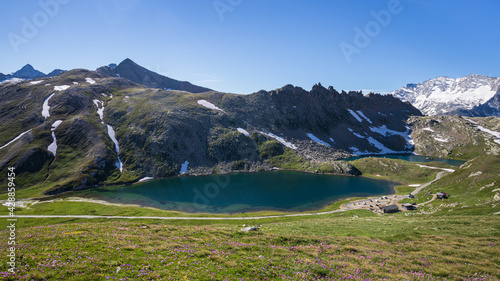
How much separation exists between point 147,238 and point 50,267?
10.6m

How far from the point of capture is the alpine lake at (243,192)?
88.7 metres

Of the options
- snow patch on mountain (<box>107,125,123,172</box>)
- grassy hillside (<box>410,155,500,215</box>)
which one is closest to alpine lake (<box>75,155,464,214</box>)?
snow patch on mountain (<box>107,125,123,172</box>)

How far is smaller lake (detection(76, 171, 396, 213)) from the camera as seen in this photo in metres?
89.4

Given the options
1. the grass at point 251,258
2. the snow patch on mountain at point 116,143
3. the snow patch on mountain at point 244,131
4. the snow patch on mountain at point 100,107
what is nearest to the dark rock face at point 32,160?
the snow patch on mountain at point 116,143

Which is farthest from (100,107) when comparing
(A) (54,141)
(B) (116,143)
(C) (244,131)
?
(C) (244,131)

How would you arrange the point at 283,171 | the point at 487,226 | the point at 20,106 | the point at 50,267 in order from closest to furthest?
Result: the point at 50,267 → the point at 487,226 → the point at 283,171 → the point at 20,106

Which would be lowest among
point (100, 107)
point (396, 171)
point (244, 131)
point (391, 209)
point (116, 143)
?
point (391, 209)

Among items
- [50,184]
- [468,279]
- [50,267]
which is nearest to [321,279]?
[468,279]

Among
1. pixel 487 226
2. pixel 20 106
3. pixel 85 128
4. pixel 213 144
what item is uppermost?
pixel 20 106

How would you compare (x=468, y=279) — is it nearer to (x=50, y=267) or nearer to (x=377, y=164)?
(x=50, y=267)

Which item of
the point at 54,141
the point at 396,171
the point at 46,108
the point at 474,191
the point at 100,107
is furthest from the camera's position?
the point at 100,107

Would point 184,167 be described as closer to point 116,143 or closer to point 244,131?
point 116,143

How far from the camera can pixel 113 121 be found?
174m

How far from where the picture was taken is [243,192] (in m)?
107
